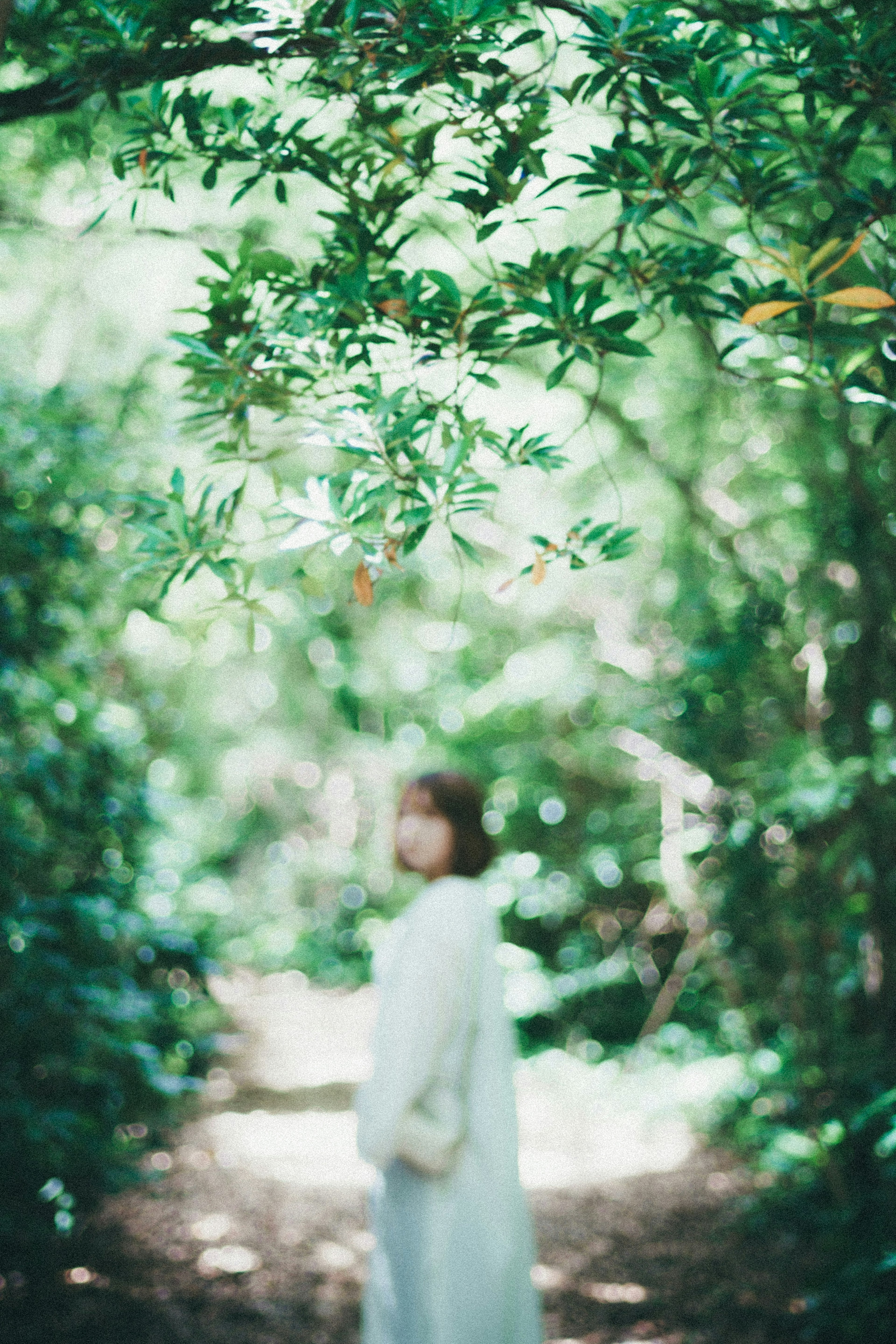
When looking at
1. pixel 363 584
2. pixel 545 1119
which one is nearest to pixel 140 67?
pixel 363 584

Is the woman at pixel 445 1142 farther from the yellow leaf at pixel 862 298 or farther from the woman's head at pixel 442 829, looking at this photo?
the yellow leaf at pixel 862 298

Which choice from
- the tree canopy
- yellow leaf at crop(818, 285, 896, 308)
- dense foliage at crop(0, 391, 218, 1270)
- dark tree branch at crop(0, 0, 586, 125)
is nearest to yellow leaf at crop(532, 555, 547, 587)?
the tree canopy

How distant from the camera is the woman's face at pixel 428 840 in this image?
2.15 meters

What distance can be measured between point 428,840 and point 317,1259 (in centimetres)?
273

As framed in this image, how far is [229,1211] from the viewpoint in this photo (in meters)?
4.17

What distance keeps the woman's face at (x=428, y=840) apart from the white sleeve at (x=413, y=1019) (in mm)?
157

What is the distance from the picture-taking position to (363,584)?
60.9 inches

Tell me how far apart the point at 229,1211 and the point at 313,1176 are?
27.2 inches

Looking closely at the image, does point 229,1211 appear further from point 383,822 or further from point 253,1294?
point 383,822

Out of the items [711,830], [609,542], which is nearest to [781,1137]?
[711,830]

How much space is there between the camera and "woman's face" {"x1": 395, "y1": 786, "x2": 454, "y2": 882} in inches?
84.7

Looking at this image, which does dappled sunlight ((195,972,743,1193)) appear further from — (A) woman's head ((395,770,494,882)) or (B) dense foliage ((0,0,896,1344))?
(A) woman's head ((395,770,494,882))

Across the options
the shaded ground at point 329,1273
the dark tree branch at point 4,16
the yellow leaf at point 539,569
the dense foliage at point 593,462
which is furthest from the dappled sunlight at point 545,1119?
the dark tree branch at point 4,16

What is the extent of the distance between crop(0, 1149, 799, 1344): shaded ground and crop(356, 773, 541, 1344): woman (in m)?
1.47
